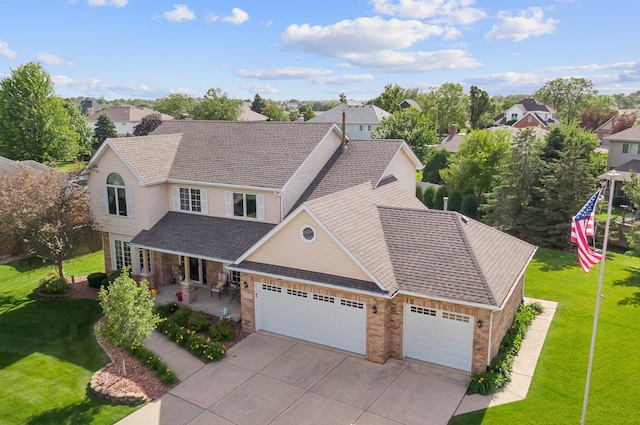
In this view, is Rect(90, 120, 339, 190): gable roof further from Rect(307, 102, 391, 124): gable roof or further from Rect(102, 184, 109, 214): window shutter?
Rect(307, 102, 391, 124): gable roof

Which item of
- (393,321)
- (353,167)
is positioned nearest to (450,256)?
(393,321)

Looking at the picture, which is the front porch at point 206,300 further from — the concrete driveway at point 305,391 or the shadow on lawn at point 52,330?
the concrete driveway at point 305,391

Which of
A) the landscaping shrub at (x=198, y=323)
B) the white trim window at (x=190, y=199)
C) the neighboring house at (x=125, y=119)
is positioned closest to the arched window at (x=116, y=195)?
the white trim window at (x=190, y=199)

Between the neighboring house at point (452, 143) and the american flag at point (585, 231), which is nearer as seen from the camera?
the american flag at point (585, 231)

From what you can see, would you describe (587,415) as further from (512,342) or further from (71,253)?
(71,253)

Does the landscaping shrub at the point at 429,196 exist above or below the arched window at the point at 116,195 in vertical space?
below

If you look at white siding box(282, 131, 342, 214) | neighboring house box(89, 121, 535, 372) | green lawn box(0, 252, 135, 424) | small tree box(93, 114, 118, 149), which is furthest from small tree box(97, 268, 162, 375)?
small tree box(93, 114, 118, 149)
